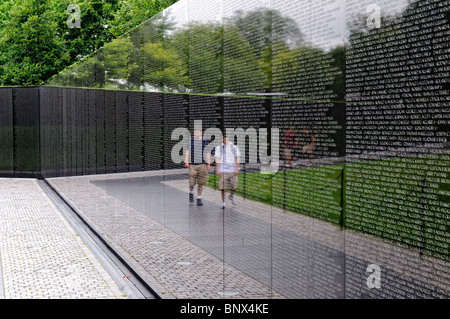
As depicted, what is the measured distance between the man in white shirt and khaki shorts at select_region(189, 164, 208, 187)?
19.6 inches

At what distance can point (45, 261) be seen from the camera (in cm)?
837

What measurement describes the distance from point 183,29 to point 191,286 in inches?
144

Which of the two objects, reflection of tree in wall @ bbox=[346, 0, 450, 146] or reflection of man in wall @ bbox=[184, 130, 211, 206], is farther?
reflection of man in wall @ bbox=[184, 130, 211, 206]

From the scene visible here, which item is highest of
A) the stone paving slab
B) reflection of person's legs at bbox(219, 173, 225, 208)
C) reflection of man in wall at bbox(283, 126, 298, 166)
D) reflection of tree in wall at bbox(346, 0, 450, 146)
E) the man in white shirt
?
reflection of tree in wall at bbox(346, 0, 450, 146)

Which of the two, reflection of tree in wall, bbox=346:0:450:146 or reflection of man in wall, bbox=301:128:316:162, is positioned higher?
reflection of tree in wall, bbox=346:0:450:146

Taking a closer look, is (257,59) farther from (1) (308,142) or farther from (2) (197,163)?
(2) (197,163)

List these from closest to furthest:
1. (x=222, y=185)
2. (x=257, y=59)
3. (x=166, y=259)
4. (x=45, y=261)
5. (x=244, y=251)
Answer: (x=257, y=59)
(x=244, y=251)
(x=222, y=185)
(x=166, y=259)
(x=45, y=261)

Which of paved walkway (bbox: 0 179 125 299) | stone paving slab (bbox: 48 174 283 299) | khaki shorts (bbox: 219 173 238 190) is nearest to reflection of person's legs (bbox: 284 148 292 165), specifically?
stone paving slab (bbox: 48 174 283 299)

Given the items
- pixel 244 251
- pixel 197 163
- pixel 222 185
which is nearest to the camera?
pixel 244 251

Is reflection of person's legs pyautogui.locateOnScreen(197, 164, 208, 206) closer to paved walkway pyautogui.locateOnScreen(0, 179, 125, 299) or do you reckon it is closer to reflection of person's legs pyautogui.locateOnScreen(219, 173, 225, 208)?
reflection of person's legs pyautogui.locateOnScreen(219, 173, 225, 208)

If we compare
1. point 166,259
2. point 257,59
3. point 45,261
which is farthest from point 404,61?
point 45,261

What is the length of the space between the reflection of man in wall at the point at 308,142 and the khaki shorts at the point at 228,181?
1.69 m

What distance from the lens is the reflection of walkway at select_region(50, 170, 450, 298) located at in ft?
11.1

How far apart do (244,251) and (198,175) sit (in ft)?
5.94
